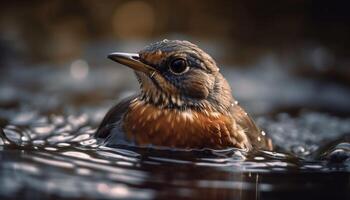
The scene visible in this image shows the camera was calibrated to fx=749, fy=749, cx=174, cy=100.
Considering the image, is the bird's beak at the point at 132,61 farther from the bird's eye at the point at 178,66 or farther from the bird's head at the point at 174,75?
the bird's eye at the point at 178,66

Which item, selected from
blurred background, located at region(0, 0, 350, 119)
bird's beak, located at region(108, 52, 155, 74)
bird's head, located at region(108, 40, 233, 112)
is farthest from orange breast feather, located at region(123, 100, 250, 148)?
blurred background, located at region(0, 0, 350, 119)

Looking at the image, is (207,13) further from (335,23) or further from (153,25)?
(335,23)

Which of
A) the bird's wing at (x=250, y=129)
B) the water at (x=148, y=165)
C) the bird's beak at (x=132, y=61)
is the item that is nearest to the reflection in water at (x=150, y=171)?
the water at (x=148, y=165)

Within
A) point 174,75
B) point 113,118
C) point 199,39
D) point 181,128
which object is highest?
point 199,39

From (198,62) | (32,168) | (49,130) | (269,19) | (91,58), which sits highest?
(269,19)

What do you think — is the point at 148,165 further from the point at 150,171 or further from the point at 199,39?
the point at 199,39

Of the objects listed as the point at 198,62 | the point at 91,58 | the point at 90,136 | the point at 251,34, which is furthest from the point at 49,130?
the point at 251,34

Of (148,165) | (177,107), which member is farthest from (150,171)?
(177,107)
